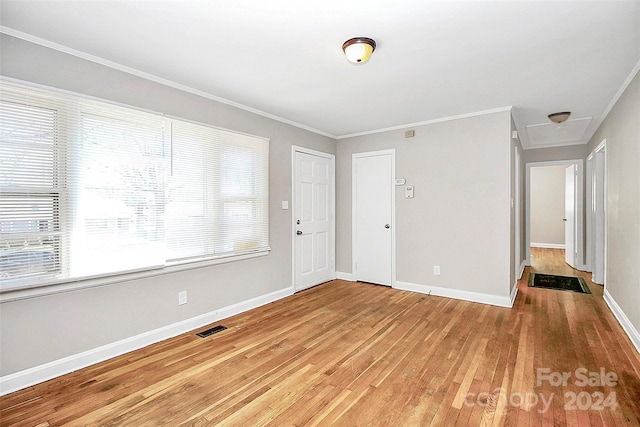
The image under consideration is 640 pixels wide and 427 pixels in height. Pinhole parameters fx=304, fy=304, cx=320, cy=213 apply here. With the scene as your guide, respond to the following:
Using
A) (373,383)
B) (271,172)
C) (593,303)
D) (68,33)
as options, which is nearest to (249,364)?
(373,383)

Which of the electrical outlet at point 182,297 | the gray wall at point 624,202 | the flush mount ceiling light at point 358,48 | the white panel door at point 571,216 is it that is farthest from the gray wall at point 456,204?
the white panel door at point 571,216

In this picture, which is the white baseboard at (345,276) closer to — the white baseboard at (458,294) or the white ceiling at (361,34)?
the white baseboard at (458,294)

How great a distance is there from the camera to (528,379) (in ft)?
7.40

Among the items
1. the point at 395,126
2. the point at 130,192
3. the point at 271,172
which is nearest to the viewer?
the point at 130,192

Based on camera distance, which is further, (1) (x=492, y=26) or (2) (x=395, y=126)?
(2) (x=395, y=126)

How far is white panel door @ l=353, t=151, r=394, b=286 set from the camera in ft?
15.9

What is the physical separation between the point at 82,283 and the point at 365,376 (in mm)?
2358

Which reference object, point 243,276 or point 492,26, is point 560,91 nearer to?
point 492,26

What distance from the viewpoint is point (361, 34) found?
2.18 metres

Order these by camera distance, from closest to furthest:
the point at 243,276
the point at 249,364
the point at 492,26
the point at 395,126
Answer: the point at 492,26 → the point at 249,364 → the point at 243,276 → the point at 395,126

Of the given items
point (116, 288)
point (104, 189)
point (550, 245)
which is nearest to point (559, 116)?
point (104, 189)

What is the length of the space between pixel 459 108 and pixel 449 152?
2.08 ft

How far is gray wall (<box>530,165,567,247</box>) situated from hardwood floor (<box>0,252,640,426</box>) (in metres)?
6.80

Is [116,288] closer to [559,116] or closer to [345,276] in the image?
[345,276]
